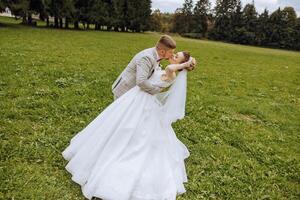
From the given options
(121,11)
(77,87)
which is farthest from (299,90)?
(121,11)

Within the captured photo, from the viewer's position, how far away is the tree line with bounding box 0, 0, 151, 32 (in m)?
42.8

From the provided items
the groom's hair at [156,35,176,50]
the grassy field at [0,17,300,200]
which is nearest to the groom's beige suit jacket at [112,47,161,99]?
the groom's hair at [156,35,176,50]

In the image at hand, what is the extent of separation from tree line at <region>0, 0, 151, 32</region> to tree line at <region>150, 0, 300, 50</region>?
1527 cm

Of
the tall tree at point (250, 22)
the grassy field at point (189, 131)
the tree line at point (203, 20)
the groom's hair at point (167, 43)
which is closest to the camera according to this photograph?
the groom's hair at point (167, 43)

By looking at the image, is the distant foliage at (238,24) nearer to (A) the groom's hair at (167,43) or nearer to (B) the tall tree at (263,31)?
(B) the tall tree at (263,31)

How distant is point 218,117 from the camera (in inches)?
442

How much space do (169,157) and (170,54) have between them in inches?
75.5

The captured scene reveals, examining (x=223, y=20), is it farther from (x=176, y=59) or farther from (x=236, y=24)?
(x=176, y=59)

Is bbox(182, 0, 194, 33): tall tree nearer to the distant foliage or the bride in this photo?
the distant foliage

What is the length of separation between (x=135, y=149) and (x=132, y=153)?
84 millimetres

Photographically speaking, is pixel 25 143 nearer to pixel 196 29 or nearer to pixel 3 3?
pixel 3 3

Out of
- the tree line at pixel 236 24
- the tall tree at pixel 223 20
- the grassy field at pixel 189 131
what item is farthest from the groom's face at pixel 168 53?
the tall tree at pixel 223 20

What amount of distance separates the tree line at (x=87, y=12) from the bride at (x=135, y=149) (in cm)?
3688

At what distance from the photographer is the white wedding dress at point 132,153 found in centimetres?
551
